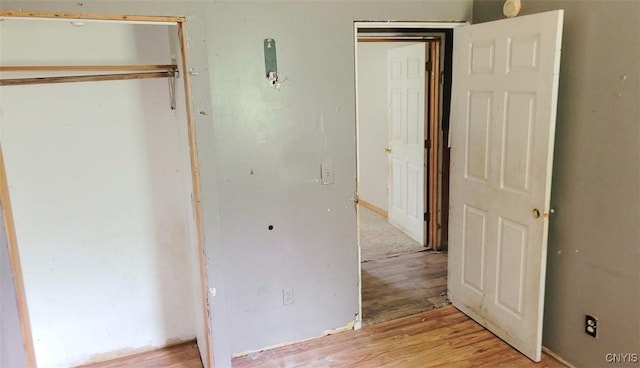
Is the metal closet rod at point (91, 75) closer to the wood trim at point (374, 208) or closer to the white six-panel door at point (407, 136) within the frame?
the white six-panel door at point (407, 136)

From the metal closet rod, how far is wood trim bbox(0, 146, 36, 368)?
1.34 feet

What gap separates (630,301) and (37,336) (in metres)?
3.17

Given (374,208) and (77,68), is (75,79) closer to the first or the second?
(77,68)

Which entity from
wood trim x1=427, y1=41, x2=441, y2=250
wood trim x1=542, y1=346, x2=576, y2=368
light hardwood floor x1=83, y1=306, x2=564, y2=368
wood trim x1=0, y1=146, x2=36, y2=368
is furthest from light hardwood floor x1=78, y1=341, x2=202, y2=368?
wood trim x1=427, y1=41, x2=441, y2=250

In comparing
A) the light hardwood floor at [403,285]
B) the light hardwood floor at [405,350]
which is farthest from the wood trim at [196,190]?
the light hardwood floor at [403,285]

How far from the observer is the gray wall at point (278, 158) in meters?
2.52

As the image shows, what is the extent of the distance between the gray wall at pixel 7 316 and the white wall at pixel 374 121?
12.1ft

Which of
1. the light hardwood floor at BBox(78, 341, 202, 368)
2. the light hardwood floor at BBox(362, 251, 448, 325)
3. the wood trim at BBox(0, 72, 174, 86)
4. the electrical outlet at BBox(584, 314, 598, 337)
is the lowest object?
the light hardwood floor at BBox(78, 341, 202, 368)

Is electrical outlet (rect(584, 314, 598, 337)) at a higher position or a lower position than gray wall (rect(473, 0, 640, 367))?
lower

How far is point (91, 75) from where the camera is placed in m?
2.50

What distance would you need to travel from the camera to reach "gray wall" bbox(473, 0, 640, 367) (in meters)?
2.24

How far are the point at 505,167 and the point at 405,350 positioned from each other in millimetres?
1254

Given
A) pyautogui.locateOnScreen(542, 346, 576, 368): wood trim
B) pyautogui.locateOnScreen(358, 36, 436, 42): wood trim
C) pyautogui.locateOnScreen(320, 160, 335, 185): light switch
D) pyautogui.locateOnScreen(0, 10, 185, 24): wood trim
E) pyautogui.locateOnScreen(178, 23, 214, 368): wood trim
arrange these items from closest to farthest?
pyautogui.locateOnScreen(0, 10, 185, 24): wood trim, pyautogui.locateOnScreen(178, 23, 214, 368): wood trim, pyautogui.locateOnScreen(542, 346, 576, 368): wood trim, pyautogui.locateOnScreen(320, 160, 335, 185): light switch, pyautogui.locateOnScreen(358, 36, 436, 42): wood trim

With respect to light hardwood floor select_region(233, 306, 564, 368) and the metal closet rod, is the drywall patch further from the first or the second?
the metal closet rod
